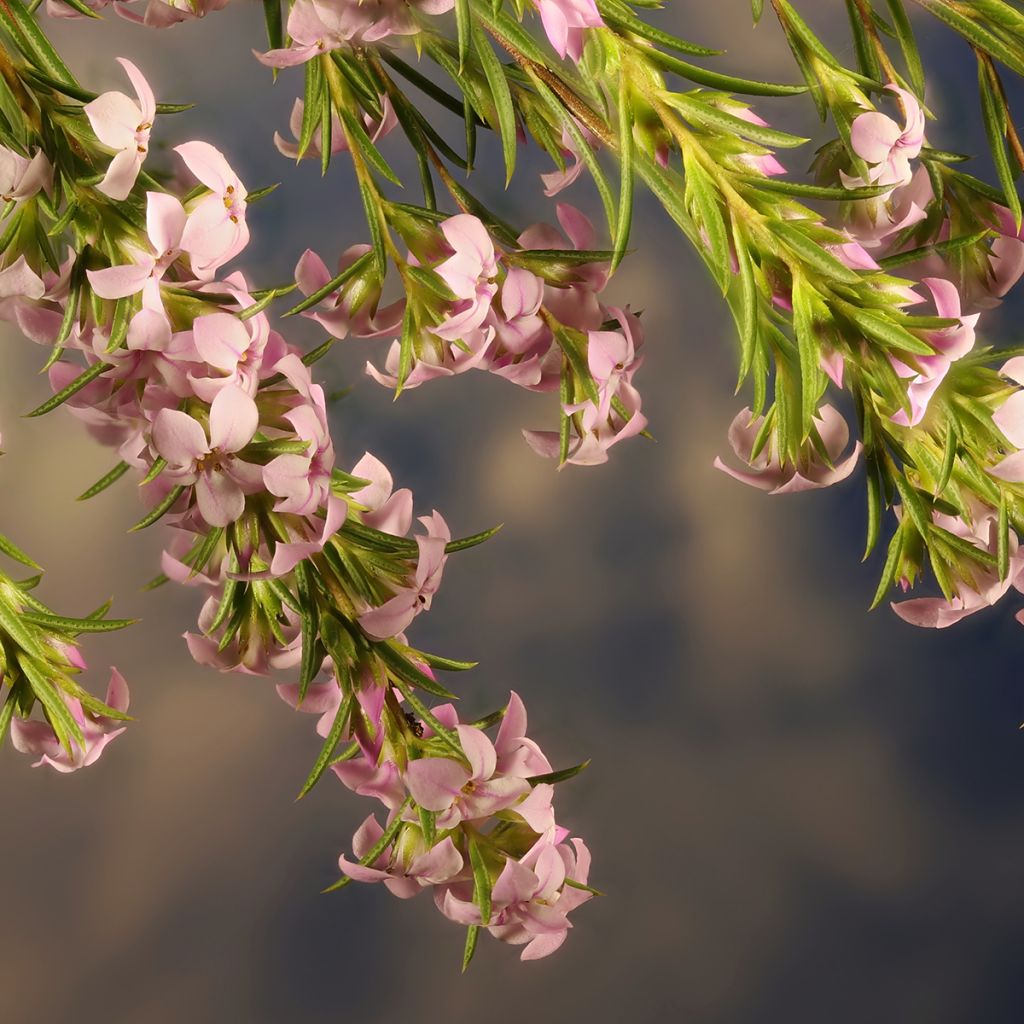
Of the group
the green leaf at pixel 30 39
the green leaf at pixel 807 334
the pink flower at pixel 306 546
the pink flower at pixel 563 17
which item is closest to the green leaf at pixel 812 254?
the green leaf at pixel 807 334

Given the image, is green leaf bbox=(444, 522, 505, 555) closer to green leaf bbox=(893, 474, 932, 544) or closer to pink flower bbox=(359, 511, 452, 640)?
pink flower bbox=(359, 511, 452, 640)

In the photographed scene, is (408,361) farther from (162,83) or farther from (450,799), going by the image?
(162,83)

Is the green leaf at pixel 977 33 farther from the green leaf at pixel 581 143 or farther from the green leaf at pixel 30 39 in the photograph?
the green leaf at pixel 30 39

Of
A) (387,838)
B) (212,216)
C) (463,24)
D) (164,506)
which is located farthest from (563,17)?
(387,838)

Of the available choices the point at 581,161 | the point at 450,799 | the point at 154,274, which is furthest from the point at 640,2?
the point at 450,799

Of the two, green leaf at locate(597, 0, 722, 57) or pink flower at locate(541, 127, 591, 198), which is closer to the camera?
green leaf at locate(597, 0, 722, 57)

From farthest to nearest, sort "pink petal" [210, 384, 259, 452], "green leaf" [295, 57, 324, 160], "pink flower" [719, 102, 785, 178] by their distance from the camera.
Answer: "green leaf" [295, 57, 324, 160] → "pink flower" [719, 102, 785, 178] → "pink petal" [210, 384, 259, 452]

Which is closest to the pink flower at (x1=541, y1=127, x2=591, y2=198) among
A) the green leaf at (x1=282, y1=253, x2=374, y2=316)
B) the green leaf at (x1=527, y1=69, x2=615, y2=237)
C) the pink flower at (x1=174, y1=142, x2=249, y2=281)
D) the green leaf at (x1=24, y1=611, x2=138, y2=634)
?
the green leaf at (x1=527, y1=69, x2=615, y2=237)
